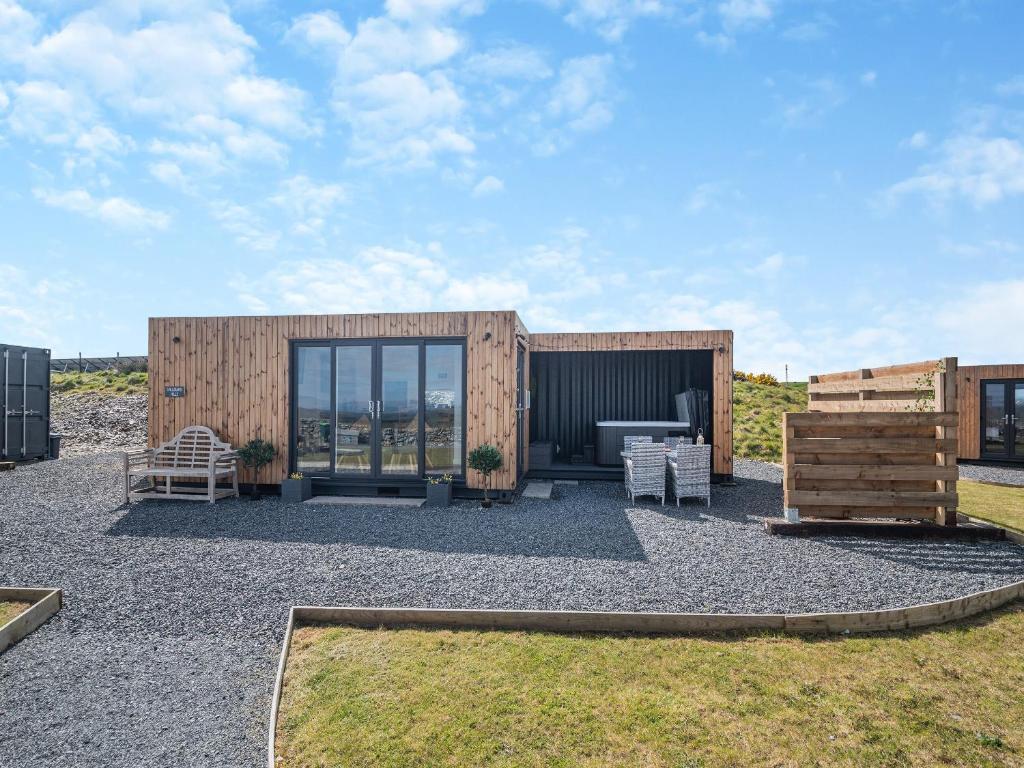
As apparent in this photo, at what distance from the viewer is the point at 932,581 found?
391cm

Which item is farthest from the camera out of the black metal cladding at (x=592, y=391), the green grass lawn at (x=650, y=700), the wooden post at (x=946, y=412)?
the black metal cladding at (x=592, y=391)

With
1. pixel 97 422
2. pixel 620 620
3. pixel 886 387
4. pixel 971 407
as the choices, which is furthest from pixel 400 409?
pixel 97 422

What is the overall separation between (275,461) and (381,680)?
5.60 m

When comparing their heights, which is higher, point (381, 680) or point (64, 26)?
point (64, 26)

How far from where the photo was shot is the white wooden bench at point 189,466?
22.9 ft

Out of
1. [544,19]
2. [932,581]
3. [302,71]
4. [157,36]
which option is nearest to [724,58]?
[544,19]

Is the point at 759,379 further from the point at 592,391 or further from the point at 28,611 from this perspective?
the point at 28,611

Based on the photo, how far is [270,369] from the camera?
7504mm

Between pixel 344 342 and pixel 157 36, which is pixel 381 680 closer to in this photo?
pixel 344 342

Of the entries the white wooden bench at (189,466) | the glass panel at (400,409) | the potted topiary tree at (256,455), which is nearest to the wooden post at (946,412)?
the glass panel at (400,409)

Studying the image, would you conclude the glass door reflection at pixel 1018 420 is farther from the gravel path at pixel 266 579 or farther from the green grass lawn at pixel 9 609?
the green grass lawn at pixel 9 609

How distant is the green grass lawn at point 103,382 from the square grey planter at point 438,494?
54.0ft

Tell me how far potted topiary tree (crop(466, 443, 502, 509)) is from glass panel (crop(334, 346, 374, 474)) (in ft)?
4.96

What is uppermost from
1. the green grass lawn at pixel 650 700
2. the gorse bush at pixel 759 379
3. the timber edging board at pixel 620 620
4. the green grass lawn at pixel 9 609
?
the gorse bush at pixel 759 379
